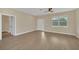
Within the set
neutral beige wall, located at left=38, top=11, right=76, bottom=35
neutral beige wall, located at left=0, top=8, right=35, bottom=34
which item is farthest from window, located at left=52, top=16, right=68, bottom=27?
neutral beige wall, located at left=0, top=8, right=35, bottom=34

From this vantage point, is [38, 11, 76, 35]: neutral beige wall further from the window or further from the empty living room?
the window

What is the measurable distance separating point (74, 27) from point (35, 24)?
157 cm

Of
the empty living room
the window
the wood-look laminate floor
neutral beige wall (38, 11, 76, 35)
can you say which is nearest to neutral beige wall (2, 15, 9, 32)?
the empty living room

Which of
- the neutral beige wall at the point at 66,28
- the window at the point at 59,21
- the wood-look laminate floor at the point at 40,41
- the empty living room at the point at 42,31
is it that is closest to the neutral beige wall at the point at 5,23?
the empty living room at the point at 42,31

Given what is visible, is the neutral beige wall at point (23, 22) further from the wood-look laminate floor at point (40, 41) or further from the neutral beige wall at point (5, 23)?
the neutral beige wall at point (5, 23)

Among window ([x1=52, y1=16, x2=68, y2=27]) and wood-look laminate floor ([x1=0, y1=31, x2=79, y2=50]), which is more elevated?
window ([x1=52, y1=16, x2=68, y2=27])

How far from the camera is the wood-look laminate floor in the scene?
3.55 m

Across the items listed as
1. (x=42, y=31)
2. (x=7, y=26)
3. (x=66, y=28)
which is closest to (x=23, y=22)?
(x=7, y=26)

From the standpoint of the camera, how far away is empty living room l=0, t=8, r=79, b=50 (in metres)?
3.52

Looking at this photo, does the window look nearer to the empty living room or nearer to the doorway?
the empty living room

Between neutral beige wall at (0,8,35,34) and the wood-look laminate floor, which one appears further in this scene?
neutral beige wall at (0,8,35,34)

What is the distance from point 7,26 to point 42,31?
1.62 m
